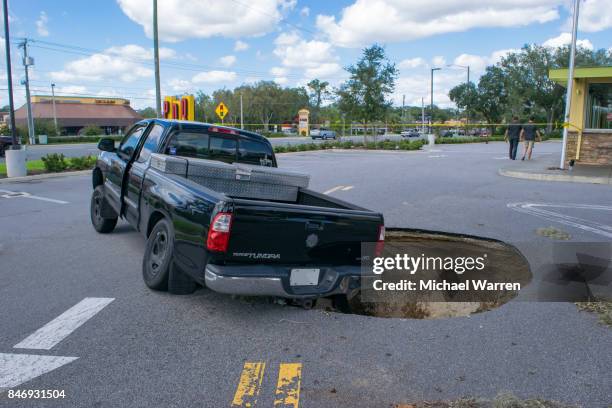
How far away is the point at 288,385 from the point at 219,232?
1.33 meters

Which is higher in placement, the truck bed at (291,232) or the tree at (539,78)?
the tree at (539,78)

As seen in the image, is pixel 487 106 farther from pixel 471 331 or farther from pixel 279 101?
pixel 471 331

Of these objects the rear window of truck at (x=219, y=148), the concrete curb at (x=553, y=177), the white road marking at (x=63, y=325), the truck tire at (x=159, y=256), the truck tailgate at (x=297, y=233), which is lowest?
the white road marking at (x=63, y=325)

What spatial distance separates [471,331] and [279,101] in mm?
82522

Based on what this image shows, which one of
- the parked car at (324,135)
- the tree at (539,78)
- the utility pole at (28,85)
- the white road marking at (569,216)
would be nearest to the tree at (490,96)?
the tree at (539,78)

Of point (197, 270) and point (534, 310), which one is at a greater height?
point (197, 270)

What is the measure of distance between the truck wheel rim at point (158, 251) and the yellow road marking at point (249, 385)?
1799mm

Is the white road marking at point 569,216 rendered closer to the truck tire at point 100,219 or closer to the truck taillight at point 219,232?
the truck taillight at point 219,232

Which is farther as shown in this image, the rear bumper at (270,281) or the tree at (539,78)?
the tree at (539,78)

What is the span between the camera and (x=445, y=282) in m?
5.98

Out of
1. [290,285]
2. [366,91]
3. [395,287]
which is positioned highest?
[366,91]

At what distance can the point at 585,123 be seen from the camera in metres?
18.8

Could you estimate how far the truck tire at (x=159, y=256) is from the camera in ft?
16.9

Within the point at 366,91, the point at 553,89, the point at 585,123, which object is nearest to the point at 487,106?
the point at 553,89
